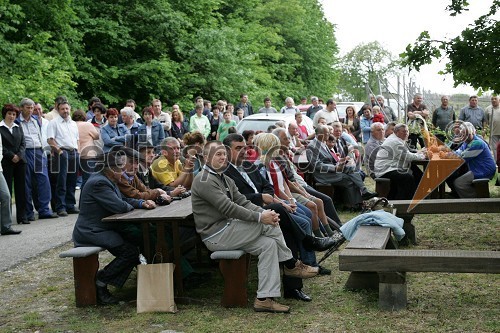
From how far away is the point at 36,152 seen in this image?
12195mm

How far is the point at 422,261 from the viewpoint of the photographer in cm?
630

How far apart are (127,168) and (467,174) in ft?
22.4

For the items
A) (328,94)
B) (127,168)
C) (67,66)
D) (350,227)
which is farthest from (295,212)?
(328,94)

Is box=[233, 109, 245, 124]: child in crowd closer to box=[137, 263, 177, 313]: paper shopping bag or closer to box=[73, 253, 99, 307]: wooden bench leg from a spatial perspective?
box=[73, 253, 99, 307]: wooden bench leg

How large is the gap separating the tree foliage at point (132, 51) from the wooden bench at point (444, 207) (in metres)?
10.0

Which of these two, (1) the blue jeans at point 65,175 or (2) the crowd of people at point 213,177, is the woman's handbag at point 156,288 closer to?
(2) the crowd of people at point 213,177

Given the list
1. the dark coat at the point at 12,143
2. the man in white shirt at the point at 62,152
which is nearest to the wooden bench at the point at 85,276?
the dark coat at the point at 12,143

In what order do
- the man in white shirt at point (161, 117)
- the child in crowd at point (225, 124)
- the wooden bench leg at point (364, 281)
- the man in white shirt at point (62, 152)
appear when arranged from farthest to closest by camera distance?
the child in crowd at point (225, 124)
the man in white shirt at point (161, 117)
the man in white shirt at point (62, 152)
the wooden bench leg at point (364, 281)

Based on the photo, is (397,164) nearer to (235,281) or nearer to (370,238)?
(370,238)

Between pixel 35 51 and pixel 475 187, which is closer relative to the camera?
pixel 475 187

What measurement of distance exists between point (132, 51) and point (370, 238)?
66.3ft

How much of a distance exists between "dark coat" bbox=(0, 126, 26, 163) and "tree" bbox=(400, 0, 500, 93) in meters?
6.05

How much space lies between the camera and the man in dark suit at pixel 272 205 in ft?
23.2

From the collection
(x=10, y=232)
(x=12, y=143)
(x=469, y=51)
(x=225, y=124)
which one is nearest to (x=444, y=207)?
(x=469, y=51)
